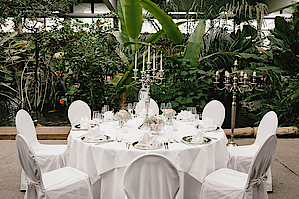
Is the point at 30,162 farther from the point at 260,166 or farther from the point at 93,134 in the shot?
the point at 260,166

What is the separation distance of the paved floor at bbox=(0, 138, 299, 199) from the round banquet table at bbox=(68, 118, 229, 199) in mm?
968

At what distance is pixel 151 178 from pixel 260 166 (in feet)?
3.00

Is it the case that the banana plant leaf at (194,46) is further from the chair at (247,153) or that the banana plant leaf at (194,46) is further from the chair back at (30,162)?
the chair back at (30,162)

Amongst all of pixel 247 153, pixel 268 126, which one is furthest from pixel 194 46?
pixel 247 153

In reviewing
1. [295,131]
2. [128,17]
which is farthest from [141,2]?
[295,131]

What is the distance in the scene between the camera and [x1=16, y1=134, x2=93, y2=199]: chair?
1.93 m

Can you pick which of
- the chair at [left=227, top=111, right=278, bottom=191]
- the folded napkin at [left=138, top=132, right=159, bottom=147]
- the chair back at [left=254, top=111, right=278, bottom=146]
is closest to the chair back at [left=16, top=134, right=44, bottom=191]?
the folded napkin at [left=138, top=132, right=159, bottom=147]

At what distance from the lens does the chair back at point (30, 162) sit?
192 cm

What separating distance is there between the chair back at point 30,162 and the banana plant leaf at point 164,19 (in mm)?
3326

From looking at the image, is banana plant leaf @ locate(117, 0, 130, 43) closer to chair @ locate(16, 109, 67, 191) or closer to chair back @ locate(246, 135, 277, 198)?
chair @ locate(16, 109, 67, 191)

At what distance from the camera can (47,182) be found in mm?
2076

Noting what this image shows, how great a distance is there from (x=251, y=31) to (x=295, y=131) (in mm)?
2659

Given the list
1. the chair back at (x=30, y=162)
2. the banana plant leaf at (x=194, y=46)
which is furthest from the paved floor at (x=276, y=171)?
the banana plant leaf at (x=194, y=46)

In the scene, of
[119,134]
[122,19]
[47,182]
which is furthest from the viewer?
[122,19]
